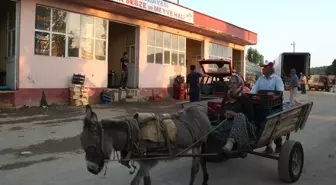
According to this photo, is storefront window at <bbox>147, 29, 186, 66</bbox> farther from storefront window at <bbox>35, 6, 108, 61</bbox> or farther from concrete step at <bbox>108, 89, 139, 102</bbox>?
storefront window at <bbox>35, 6, 108, 61</bbox>

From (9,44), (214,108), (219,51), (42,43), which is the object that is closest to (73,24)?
(42,43)

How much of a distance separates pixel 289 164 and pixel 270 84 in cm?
238

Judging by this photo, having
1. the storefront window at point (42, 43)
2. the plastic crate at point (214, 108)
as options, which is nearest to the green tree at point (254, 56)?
the storefront window at point (42, 43)

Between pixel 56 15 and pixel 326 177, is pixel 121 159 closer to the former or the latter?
pixel 326 177

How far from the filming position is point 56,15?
570 inches

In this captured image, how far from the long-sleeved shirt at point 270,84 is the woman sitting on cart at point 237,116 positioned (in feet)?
6.75

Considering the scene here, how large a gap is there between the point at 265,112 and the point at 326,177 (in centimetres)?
150

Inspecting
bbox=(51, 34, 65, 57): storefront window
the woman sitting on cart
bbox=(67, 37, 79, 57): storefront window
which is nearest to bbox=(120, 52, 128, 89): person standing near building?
bbox=(67, 37, 79, 57): storefront window

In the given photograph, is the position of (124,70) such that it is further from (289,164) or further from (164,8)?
(289,164)

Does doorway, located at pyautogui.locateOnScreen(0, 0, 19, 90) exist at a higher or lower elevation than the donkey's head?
higher

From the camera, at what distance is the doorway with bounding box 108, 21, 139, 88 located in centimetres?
1859

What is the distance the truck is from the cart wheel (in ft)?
91.7

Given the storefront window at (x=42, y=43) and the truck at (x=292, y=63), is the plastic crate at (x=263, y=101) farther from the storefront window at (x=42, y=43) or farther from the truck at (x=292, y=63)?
the truck at (x=292, y=63)

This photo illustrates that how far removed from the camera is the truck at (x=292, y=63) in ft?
104
